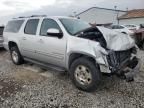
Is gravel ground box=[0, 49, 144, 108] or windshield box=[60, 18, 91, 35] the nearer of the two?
gravel ground box=[0, 49, 144, 108]

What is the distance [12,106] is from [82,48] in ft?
6.65

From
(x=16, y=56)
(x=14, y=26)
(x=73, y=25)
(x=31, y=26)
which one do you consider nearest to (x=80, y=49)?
(x=73, y=25)

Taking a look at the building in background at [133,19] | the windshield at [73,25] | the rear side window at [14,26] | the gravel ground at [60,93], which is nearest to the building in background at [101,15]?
the building in background at [133,19]

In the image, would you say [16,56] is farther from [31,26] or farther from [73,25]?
[73,25]

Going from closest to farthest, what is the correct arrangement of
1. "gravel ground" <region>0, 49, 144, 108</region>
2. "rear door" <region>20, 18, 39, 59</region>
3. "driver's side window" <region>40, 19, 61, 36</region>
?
"gravel ground" <region>0, 49, 144, 108</region>
"driver's side window" <region>40, 19, 61, 36</region>
"rear door" <region>20, 18, 39, 59</region>

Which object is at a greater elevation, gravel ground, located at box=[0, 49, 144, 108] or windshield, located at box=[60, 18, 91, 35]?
windshield, located at box=[60, 18, 91, 35]

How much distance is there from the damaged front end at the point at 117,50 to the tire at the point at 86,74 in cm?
40

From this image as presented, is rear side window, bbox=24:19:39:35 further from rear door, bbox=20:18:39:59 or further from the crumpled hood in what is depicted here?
the crumpled hood

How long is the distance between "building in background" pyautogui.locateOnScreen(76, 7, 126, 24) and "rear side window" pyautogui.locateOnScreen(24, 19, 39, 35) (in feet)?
134

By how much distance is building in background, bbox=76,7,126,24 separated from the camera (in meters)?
47.2

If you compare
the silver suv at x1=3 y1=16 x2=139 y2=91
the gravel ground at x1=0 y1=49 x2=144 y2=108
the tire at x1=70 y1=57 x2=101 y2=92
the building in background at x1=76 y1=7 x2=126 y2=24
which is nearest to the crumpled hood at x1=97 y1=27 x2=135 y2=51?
the silver suv at x1=3 y1=16 x2=139 y2=91

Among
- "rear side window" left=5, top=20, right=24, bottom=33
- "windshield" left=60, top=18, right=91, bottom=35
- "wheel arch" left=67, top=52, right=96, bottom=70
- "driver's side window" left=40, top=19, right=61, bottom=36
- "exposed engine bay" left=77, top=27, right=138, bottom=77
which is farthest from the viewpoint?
"rear side window" left=5, top=20, right=24, bottom=33

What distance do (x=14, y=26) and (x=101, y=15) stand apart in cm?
4220

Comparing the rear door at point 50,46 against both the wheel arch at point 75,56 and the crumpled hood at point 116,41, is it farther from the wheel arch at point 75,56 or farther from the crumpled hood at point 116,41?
the crumpled hood at point 116,41
